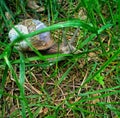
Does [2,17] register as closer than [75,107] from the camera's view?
No

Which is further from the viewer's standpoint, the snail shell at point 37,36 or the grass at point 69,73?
the snail shell at point 37,36

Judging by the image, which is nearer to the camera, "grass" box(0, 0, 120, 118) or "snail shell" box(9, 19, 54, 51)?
"grass" box(0, 0, 120, 118)

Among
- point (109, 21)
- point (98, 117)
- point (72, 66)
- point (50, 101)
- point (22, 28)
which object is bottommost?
point (98, 117)

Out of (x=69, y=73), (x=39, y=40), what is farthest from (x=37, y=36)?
(x=69, y=73)

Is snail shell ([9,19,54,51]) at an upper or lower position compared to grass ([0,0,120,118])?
upper

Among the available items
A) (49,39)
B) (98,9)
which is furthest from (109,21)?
(49,39)

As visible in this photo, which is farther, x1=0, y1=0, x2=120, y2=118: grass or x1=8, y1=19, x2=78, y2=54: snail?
x1=8, y1=19, x2=78, y2=54: snail

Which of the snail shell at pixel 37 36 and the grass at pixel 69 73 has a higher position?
the snail shell at pixel 37 36

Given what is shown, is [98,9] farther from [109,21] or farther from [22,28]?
[22,28]
